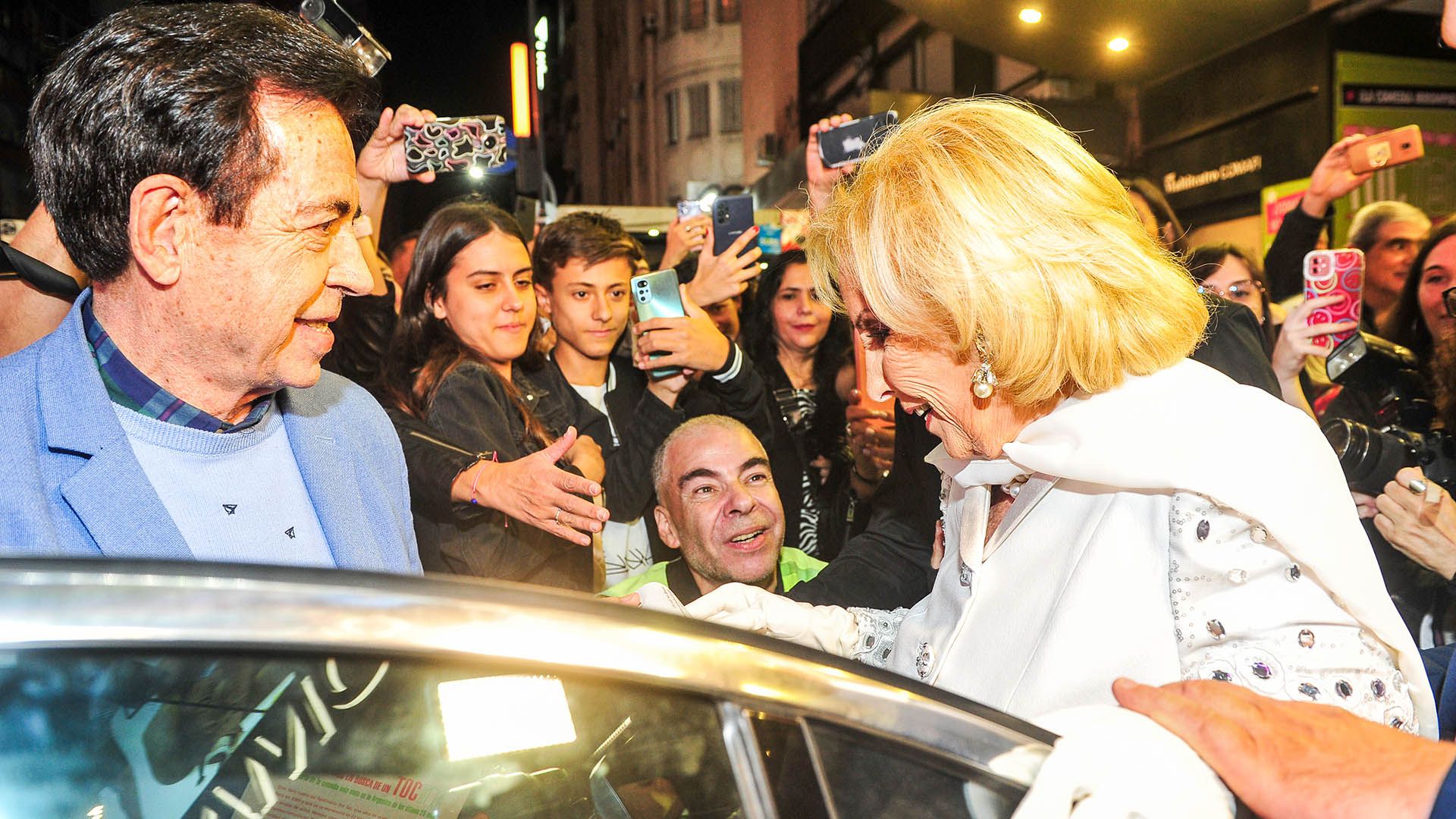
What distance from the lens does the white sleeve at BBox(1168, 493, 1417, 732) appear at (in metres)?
1.28

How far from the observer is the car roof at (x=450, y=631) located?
0.72m

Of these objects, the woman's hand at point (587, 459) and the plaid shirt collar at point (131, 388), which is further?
the woman's hand at point (587, 459)

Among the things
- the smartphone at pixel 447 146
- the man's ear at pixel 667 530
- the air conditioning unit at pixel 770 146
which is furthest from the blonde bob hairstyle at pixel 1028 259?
the air conditioning unit at pixel 770 146

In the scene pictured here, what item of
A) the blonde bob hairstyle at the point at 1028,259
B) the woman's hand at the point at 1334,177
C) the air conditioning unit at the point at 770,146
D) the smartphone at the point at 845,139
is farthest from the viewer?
the air conditioning unit at the point at 770,146

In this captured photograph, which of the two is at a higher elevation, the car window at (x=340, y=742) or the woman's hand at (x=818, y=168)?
the woman's hand at (x=818, y=168)

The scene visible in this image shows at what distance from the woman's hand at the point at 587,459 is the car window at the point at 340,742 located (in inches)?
88.0

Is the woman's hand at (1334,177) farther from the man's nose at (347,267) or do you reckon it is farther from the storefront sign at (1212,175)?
the storefront sign at (1212,175)

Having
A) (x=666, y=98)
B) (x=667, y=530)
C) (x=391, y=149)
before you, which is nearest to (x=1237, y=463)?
(x=667, y=530)

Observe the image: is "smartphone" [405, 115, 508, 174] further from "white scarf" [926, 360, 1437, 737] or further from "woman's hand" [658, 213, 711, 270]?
"white scarf" [926, 360, 1437, 737]

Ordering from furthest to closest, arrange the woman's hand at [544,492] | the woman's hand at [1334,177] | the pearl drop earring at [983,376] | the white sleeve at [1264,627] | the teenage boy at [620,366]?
the woman's hand at [1334,177], the teenage boy at [620,366], the woman's hand at [544,492], the pearl drop earring at [983,376], the white sleeve at [1264,627]

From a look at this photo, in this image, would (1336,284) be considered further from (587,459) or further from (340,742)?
(340,742)

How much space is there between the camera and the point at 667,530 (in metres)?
3.47

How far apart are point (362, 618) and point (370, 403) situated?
1.33 meters

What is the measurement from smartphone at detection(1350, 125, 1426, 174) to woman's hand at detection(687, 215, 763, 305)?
7.29 ft
